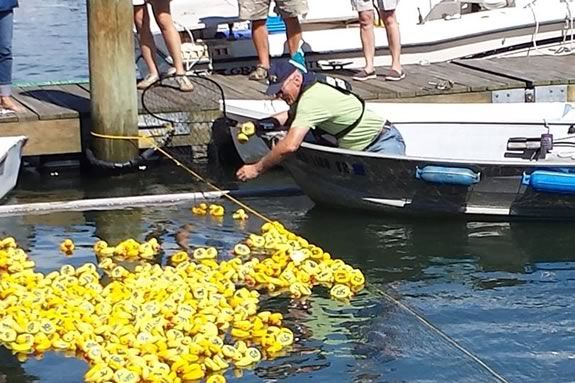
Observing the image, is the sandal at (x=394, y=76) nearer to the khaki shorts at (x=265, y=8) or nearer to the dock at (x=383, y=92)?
the dock at (x=383, y=92)

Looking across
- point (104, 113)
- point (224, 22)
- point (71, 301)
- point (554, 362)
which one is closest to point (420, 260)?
point (554, 362)

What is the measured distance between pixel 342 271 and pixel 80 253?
194 centimetres

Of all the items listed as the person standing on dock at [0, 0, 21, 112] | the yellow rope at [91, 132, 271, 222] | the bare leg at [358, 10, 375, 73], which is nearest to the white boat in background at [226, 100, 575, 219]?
the yellow rope at [91, 132, 271, 222]

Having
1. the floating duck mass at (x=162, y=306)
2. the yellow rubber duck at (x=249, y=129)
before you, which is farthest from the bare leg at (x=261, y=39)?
the floating duck mass at (x=162, y=306)

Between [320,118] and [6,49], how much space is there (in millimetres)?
2885

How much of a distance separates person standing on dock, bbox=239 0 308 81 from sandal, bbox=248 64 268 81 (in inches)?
1.4

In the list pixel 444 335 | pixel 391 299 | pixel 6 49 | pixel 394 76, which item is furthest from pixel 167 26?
pixel 444 335

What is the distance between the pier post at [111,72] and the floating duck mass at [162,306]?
2.06m

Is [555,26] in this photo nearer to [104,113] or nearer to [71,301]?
[104,113]

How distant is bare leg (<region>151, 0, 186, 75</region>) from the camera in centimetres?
1099

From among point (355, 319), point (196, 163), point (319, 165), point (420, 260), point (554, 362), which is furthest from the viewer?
point (196, 163)

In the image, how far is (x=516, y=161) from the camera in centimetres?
909

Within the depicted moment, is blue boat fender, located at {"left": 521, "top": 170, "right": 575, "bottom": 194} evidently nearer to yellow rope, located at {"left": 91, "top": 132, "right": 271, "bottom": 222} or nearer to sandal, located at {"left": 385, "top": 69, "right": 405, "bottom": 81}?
yellow rope, located at {"left": 91, "top": 132, "right": 271, "bottom": 222}

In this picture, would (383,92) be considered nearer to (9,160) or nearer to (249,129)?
(249,129)
